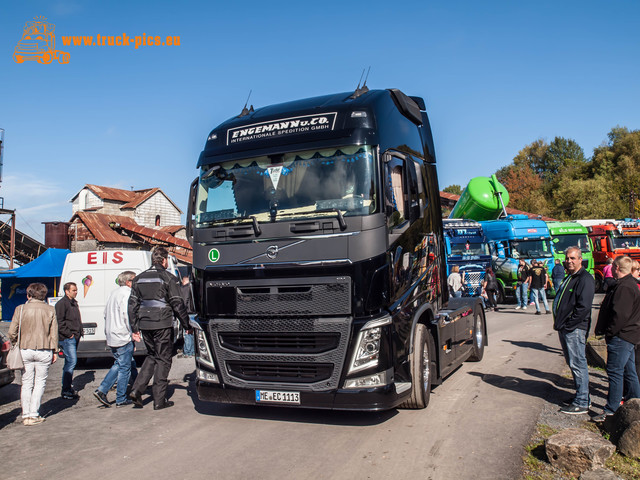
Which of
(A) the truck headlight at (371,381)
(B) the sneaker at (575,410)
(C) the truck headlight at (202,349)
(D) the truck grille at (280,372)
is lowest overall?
(B) the sneaker at (575,410)

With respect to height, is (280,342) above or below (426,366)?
above

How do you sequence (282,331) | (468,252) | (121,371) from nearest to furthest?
(282,331), (121,371), (468,252)

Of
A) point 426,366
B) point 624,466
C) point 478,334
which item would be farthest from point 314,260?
point 478,334

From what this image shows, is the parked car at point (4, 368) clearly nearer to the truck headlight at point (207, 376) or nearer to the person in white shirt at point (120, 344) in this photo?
the person in white shirt at point (120, 344)

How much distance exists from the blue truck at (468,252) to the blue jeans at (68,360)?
590 inches

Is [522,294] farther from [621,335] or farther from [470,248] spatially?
[621,335]

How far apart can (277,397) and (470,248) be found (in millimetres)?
17268

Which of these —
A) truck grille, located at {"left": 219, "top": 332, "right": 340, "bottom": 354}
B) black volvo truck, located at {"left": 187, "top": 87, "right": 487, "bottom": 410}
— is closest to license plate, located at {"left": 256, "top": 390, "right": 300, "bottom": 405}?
black volvo truck, located at {"left": 187, "top": 87, "right": 487, "bottom": 410}

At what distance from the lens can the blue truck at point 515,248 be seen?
22.9 m

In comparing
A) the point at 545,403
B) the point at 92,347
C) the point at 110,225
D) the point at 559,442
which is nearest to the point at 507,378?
the point at 545,403

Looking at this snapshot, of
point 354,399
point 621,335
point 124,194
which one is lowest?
point 354,399

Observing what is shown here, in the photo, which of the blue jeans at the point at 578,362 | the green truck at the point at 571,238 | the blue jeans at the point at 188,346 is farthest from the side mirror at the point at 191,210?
the green truck at the point at 571,238

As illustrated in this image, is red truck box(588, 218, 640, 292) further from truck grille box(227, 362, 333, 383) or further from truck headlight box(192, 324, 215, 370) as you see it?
truck headlight box(192, 324, 215, 370)

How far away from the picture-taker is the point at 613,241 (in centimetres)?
2633
